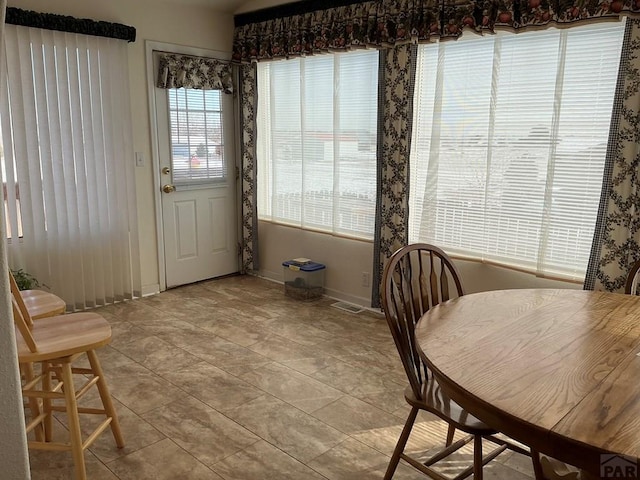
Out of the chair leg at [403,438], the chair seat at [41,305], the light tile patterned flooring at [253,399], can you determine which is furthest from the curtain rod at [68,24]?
the chair leg at [403,438]

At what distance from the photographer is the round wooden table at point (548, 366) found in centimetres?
106

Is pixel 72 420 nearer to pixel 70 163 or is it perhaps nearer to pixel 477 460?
pixel 477 460

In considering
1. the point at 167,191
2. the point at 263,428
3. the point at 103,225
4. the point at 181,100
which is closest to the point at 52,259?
the point at 103,225

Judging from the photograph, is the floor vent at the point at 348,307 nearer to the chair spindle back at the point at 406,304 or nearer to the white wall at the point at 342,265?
the white wall at the point at 342,265

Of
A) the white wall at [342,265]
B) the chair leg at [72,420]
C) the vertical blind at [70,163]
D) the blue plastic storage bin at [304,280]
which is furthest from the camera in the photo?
the blue plastic storage bin at [304,280]

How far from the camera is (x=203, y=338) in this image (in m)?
3.54

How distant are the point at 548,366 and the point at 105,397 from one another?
1.73 metres

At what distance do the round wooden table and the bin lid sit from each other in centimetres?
247

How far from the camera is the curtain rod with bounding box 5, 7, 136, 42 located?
3.42 metres

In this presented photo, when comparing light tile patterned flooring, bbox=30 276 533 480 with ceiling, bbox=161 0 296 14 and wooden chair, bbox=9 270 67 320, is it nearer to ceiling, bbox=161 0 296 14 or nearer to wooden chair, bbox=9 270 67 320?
wooden chair, bbox=9 270 67 320

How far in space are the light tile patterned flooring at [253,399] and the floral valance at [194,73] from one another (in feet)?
6.01

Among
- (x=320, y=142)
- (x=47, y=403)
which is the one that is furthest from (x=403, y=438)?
(x=320, y=142)

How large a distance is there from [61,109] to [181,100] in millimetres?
1025

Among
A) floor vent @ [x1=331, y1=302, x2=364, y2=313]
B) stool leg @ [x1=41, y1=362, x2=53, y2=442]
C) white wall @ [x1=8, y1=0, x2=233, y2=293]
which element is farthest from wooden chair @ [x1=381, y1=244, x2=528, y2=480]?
white wall @ [x1=8, y1=0, x2=233, y2=293]
